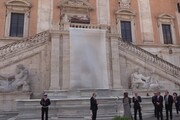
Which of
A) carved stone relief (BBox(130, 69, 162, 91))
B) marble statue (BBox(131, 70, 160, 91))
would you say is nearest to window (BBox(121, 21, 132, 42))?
carved stone relief (BBox(130, 69, 162, 91))

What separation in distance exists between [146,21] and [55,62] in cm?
1127

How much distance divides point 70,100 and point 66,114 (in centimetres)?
75

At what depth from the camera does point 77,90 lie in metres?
14.0

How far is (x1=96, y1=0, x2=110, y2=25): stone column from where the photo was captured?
21734 mm

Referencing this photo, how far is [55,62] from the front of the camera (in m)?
14.6

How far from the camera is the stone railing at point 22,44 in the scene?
1506cm

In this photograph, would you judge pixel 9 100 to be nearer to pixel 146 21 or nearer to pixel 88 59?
pixel 88 59

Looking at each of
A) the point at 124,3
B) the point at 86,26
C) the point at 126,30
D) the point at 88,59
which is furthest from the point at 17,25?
the point at 124,3

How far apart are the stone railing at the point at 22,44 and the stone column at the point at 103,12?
717 centimetres

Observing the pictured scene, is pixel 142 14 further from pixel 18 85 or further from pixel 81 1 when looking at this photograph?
pixel 18 85

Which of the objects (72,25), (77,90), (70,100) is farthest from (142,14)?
(70,100)

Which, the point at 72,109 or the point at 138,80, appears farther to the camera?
the point at 138,80

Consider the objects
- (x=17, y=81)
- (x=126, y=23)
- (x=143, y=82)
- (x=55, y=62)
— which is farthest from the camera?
(x=126, y=23)

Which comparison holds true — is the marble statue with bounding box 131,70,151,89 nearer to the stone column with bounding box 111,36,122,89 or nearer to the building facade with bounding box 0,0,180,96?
the building facade with bounding box 0,0,180,96
